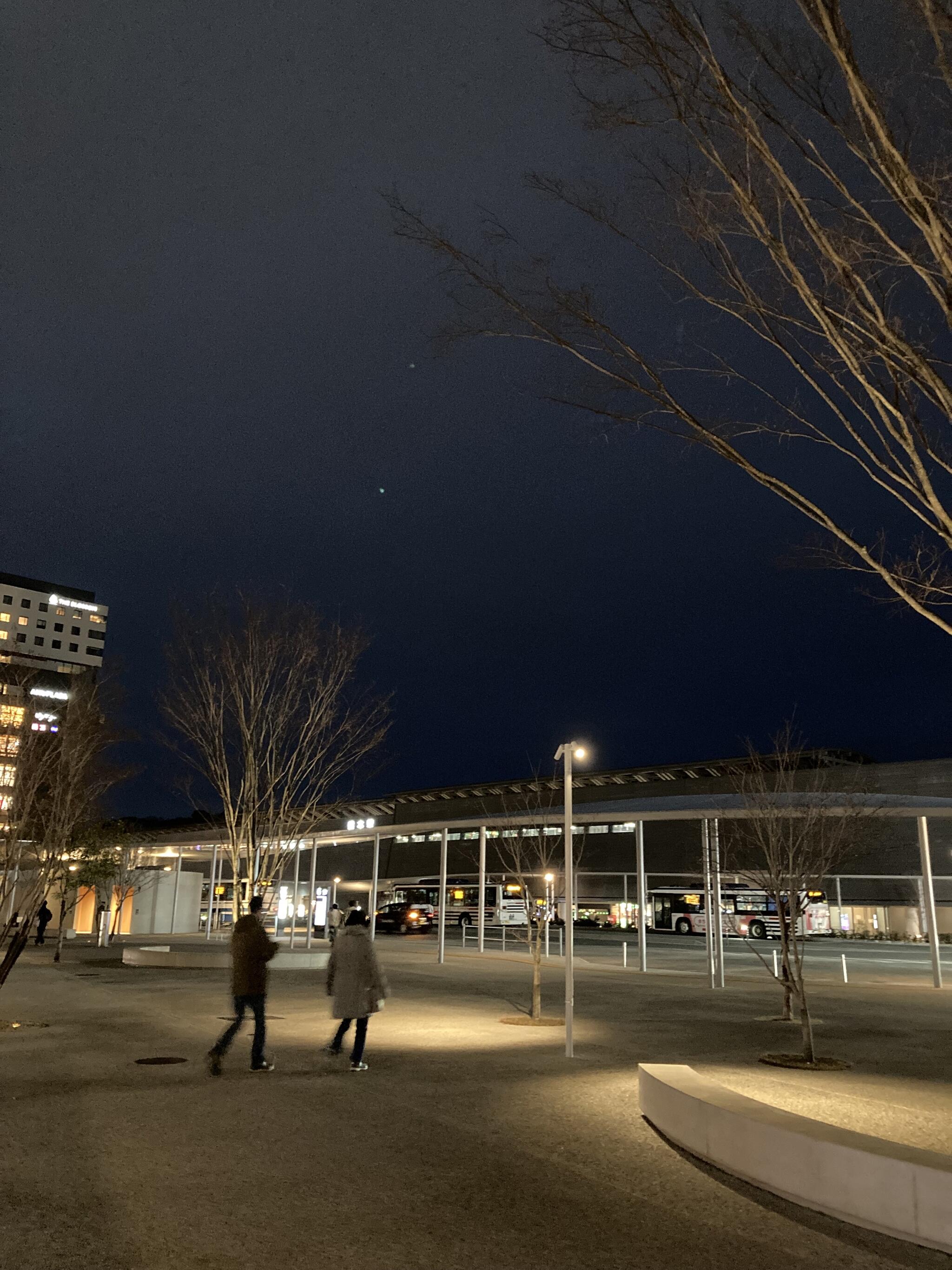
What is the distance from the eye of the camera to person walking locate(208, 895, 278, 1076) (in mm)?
9672

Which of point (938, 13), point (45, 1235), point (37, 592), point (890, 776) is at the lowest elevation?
point (45, 1235)

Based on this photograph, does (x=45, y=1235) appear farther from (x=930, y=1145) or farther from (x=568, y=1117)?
(x=930, y=1145)

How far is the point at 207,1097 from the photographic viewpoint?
8281mm

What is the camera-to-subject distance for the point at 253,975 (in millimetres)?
9852

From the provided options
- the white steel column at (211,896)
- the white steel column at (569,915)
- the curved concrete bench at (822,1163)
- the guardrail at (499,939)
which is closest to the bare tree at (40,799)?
the white steel column at (569,915)

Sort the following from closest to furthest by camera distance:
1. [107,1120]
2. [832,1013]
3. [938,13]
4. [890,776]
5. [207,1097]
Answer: [938,13], [107,1120], [207,1097], [832,1013], [890,776]

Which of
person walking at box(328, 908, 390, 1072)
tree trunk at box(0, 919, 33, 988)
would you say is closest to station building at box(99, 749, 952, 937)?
tree trunk at box(0, 919, 33, 988)

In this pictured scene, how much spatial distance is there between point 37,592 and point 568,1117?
12925cm

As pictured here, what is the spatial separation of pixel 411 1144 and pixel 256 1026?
3271mm

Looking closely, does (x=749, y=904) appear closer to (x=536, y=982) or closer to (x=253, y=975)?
(x=536, y=982)

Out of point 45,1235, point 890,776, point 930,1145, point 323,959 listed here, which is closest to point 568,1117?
point 930,1145

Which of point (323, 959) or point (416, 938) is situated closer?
point (323, 959)

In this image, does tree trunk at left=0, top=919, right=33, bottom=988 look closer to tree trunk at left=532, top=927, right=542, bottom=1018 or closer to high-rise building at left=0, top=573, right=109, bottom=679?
tree trunk at left=532, top=927, right=542, bottom=1018

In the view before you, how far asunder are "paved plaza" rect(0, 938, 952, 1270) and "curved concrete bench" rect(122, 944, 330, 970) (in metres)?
9.15
